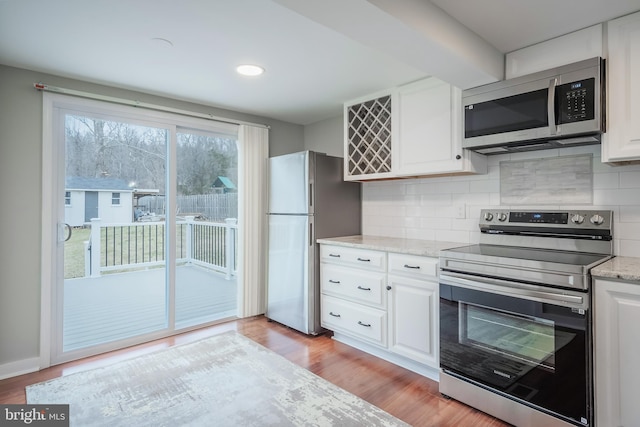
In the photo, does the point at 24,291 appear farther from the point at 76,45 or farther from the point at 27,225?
the point at 76,45

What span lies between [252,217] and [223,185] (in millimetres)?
471

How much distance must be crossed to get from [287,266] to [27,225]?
2132mm

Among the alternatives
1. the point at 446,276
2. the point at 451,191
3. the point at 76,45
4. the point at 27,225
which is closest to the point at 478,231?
the point at 451,191

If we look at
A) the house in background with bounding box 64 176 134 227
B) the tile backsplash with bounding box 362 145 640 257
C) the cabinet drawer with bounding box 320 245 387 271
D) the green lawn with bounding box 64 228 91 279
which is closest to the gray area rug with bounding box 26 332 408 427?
the green lawn with bounding box 64 228 91 279

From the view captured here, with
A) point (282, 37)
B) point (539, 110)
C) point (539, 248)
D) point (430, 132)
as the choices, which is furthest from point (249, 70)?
point (539, 248)

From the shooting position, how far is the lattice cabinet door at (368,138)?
3016 millimetres

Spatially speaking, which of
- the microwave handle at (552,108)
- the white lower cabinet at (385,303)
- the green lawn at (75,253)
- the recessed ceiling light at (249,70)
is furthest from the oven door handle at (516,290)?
the green lawn at (75,253)

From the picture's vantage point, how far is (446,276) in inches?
87.6

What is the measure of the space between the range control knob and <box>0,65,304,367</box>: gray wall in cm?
381

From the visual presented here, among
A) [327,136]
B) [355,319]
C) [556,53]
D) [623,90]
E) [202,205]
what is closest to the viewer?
[623,90]

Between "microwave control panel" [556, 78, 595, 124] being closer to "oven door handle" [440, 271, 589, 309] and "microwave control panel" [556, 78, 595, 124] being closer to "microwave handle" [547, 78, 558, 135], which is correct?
"microwave handle" [547, 78, 558, 135]

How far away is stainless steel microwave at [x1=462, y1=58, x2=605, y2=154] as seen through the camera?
191 centimetres

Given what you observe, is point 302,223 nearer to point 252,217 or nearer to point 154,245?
point 252,217

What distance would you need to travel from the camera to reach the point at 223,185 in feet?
12.4
